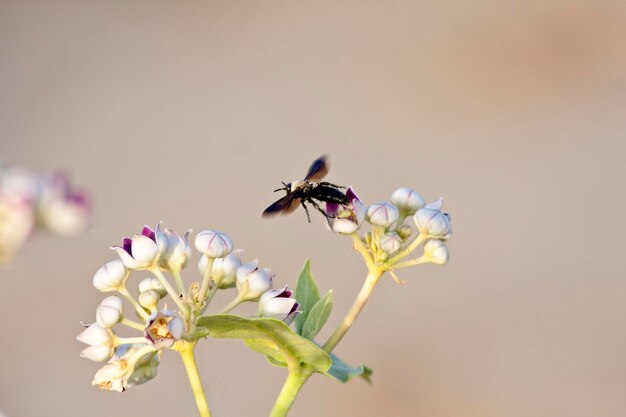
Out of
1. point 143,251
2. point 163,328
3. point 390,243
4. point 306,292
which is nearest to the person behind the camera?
point 163,328

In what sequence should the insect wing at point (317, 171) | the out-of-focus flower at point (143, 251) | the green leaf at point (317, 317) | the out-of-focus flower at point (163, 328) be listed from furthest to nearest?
the insect wing at point (317, 171) → the green leaf at point (317, 317) → the out-of-focus flower at point (143, 251) → the out-of-focus flower at point (163, 328)

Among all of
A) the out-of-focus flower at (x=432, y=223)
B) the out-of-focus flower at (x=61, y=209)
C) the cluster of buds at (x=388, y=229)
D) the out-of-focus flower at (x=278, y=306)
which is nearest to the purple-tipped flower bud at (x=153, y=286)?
the out-of-focus flower at (x=278, y=306)

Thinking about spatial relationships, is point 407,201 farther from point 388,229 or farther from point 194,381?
point 194,381

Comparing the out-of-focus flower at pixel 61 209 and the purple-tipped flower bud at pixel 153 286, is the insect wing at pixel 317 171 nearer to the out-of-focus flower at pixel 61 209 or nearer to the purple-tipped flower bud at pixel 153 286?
the purple-tipped flower bud at pixel 153 286

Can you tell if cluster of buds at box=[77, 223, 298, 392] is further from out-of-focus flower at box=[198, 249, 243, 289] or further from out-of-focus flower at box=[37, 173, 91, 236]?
out-of-focus flower at box=[37, 173, 91, 236]

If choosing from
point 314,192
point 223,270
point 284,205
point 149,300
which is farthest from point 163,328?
point 314,192

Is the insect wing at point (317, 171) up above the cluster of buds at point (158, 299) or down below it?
above

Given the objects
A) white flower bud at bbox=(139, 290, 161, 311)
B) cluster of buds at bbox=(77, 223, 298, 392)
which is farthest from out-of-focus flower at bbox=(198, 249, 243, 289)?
white flower bud at bbox=(139, 290, 161, 311)
